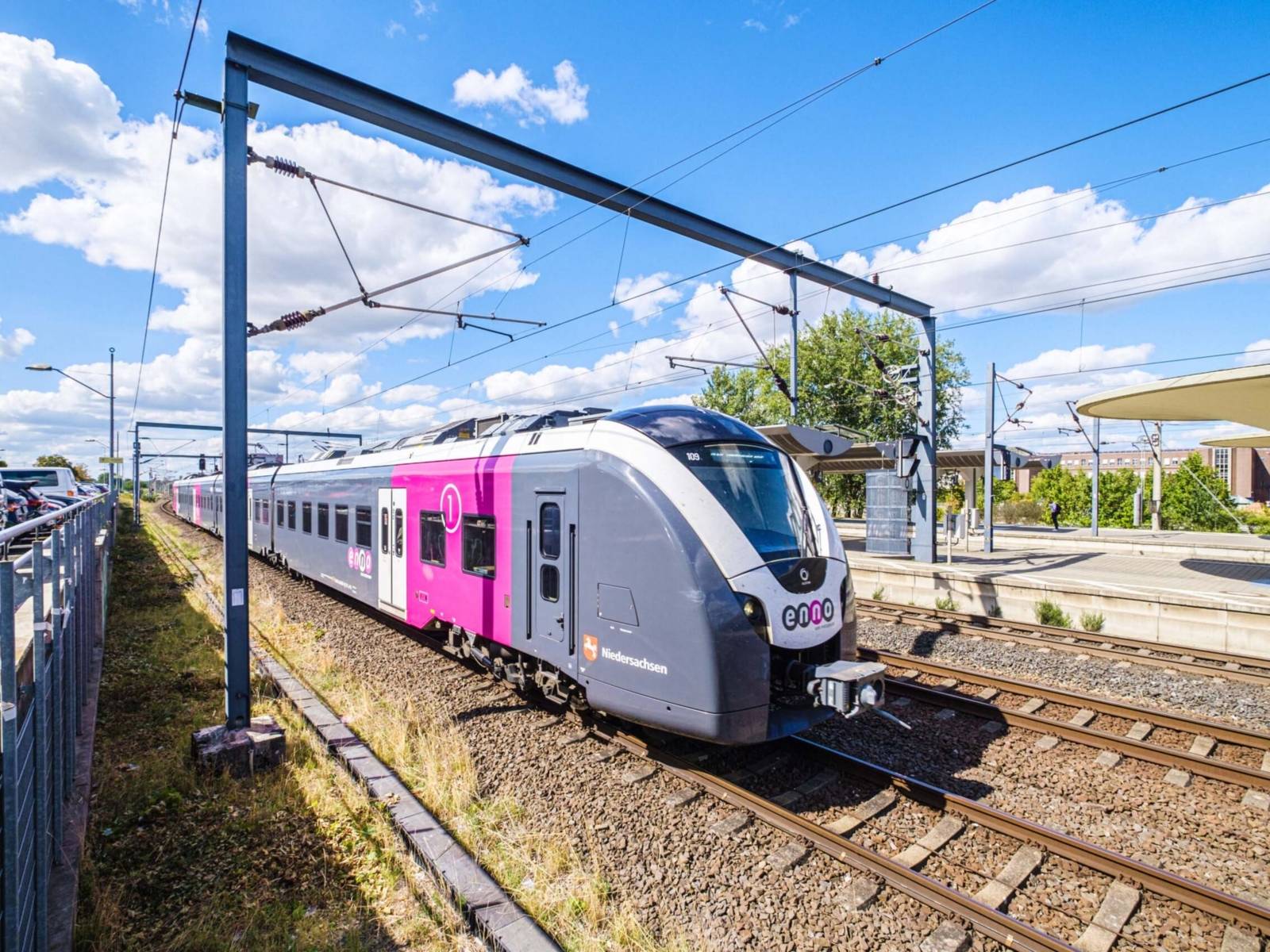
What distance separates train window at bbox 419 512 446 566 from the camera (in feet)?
30.1

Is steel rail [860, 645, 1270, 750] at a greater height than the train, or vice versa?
the train

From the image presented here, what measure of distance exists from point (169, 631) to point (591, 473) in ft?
30.9

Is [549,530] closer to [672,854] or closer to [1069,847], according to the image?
[672,854]

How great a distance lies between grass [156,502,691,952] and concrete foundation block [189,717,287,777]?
0.79 m

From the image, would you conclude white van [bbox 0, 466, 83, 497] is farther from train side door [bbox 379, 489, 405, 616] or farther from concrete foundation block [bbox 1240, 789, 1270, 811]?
concrete foundation block [bbox 1240, 789, 1270, 811]

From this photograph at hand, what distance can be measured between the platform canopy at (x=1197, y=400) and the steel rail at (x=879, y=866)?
42.7ft

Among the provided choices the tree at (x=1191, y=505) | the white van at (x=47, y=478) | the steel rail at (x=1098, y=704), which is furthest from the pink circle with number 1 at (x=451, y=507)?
the tree at (x=1191, y=505)

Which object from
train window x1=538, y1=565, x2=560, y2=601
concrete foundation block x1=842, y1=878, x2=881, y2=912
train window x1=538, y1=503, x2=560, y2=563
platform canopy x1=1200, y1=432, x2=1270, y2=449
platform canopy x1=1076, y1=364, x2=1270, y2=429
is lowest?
concrete foundation block x1=842, y1=878, x2=881, y2=912

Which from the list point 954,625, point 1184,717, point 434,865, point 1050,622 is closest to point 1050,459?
point 1050,622

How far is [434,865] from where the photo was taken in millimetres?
4641

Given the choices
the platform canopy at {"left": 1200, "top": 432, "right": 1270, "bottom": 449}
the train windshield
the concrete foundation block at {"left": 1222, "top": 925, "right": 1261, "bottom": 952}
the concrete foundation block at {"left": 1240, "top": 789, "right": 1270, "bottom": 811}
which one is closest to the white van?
the train windshield

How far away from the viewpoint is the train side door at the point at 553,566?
665 centimetres

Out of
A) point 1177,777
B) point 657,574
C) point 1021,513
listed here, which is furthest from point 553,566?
point 1021,513

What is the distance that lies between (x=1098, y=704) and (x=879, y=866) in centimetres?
A: 485
